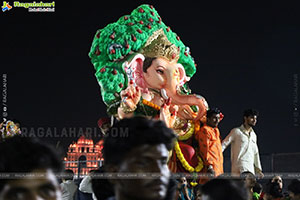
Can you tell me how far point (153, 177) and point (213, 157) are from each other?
14.2ft

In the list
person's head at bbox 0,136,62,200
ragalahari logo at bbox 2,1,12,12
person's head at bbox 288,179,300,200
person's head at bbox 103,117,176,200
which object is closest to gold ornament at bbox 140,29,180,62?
ragalahari logo at bbox 2,1,12,12

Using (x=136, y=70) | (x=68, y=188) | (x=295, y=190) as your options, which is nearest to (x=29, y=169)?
(x=295, y=190)

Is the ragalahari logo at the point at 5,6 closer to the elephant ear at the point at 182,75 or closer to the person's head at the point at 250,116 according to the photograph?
the elephant ear at the point at 182,75

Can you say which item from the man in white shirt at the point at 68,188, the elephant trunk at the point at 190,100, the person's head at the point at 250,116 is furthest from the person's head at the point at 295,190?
the elephant trunk at the point at 190,100

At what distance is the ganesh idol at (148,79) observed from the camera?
242 inches

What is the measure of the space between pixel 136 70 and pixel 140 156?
181 inches

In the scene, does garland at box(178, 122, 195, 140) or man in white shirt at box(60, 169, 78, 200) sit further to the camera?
garland at box(178, 122, 195, 140)

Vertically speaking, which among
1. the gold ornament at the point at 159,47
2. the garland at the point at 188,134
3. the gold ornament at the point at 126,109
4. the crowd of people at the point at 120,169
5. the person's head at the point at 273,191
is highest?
the gold ornament at the point at 159,47

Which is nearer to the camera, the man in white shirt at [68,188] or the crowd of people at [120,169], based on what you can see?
the crowd of people at [120,169]

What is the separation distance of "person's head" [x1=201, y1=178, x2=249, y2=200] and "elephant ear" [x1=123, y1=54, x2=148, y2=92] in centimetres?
404

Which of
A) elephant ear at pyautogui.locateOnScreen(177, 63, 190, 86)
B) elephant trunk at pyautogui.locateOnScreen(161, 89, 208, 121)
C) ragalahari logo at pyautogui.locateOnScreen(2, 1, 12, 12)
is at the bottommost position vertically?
elephant trunk at pyautogui.locateOnScreen(161, 89, 208, 121)

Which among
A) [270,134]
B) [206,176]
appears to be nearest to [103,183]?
[206,176]

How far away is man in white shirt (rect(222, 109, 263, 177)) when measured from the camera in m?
6.23

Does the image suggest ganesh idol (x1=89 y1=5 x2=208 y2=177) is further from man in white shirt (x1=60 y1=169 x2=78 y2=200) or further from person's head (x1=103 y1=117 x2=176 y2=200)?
person's head (x1=103 y1=117 x2=176 y2=200)
